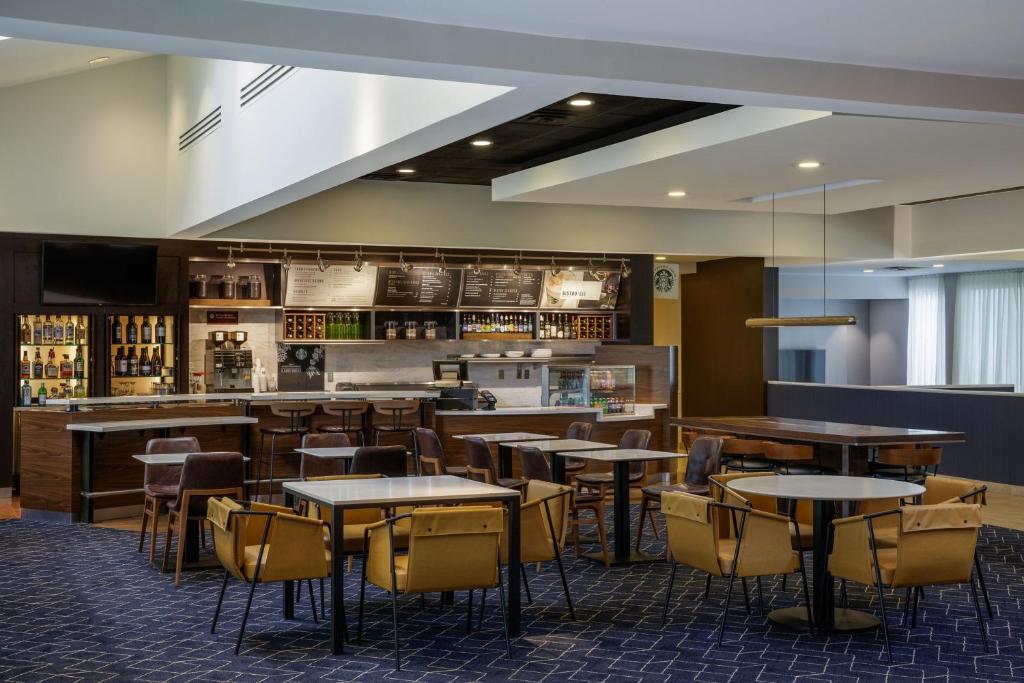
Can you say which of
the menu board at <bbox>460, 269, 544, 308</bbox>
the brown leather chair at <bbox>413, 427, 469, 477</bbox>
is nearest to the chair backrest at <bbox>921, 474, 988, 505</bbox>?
the brown leather chair at <bbox>413, 427, 469, 477</bbox>

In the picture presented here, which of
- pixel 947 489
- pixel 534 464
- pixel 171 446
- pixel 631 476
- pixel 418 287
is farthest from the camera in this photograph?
pixel 418 287

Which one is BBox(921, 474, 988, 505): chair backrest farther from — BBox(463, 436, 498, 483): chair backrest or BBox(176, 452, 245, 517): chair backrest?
BBox(176, 452, 245, 517): chair backrest

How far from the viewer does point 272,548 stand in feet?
17.9

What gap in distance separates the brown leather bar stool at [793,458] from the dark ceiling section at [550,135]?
268 cm

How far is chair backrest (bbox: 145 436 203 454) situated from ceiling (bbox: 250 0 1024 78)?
433 cm

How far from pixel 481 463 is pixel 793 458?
245cm

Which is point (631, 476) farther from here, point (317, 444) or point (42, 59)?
point (42, 59)

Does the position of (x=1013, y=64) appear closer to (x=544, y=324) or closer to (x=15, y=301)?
(x=544, y=324)

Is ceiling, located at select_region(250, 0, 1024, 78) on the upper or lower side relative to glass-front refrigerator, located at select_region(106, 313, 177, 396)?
upper

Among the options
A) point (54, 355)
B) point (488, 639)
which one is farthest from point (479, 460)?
point (54, 355)

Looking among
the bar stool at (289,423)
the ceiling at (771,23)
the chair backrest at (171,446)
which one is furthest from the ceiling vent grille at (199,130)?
the ceiling at (771,23)

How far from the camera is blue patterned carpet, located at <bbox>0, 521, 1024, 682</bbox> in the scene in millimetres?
5121

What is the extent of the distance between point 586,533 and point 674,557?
2.93 m

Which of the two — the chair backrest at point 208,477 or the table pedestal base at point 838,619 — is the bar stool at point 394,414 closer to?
the chair backrest at point 208,477
